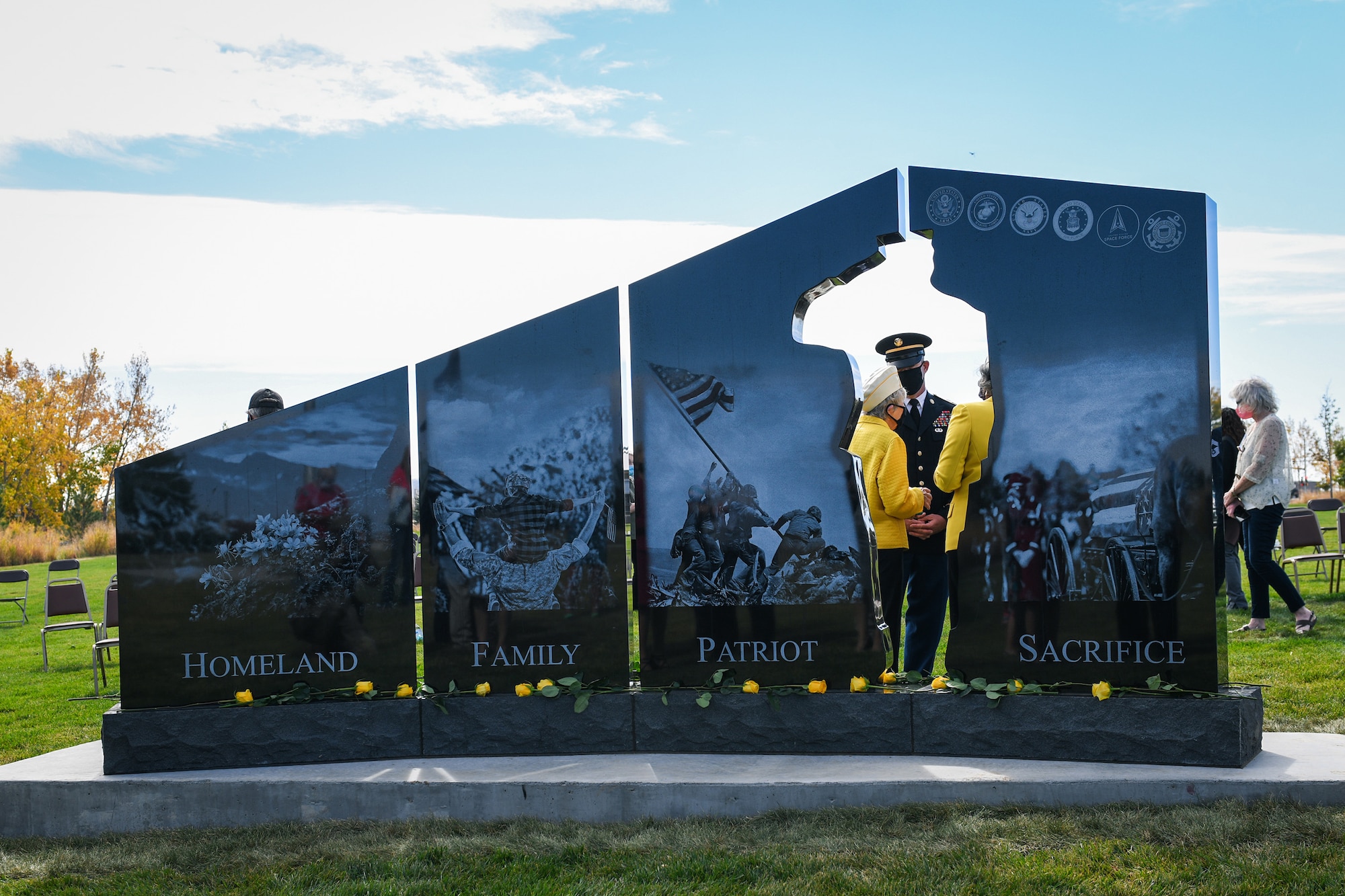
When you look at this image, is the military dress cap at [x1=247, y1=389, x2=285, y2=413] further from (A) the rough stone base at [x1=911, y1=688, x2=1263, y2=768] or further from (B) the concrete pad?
(A) the rough stone base at [x1=911, y1=688, x2=1263, y2=768]

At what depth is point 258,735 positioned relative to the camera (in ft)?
14.5

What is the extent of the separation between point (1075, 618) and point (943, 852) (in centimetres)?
135

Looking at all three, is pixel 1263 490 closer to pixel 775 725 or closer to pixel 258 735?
pixel 775 725

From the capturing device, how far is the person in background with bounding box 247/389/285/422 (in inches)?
230

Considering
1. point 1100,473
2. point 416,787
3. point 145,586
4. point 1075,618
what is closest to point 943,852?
point 1075,618

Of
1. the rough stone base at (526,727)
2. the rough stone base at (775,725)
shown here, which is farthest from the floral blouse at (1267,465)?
the rough stone base at (526,727)

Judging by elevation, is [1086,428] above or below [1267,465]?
above

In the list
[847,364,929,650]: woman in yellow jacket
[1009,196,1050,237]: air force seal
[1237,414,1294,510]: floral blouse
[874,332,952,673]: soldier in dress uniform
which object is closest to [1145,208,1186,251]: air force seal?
[1009,196,1050,237]: air force seal

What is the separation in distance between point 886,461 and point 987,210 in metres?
1.21

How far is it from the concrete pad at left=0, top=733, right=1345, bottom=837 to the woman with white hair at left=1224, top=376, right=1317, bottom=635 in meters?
3.03

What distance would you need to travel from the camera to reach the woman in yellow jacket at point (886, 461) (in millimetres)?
4793

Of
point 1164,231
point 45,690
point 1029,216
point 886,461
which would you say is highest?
point 1029,216

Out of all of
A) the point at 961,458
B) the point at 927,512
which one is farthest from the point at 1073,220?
the point at 927,512

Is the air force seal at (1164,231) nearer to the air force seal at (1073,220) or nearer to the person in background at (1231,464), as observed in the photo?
the air force seal at (1073,220)
